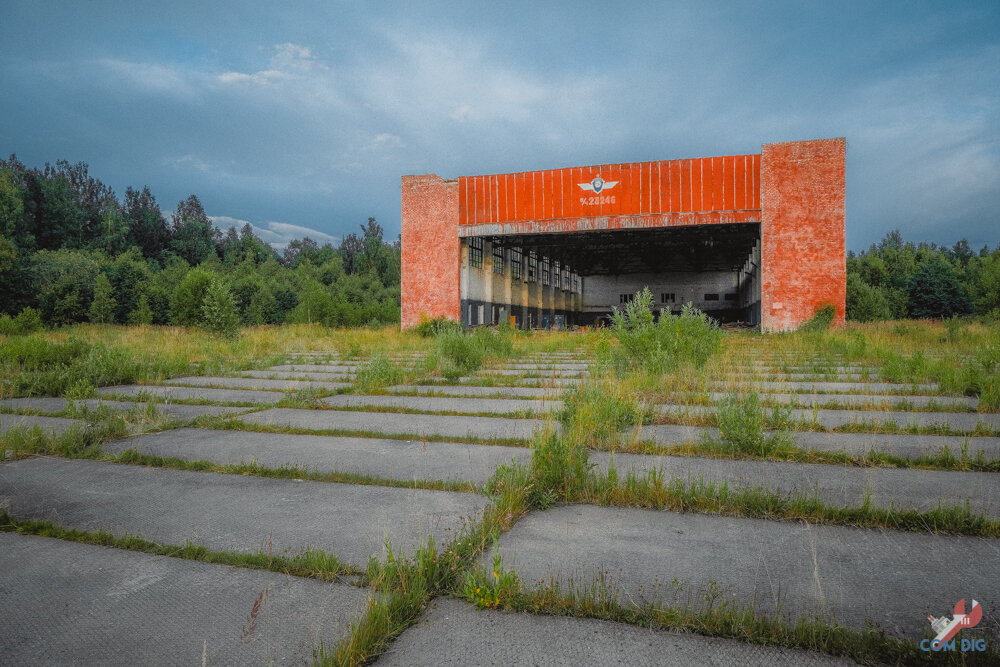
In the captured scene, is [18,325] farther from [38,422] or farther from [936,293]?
[936,293]

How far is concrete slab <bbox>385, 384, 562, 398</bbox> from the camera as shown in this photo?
257 inches

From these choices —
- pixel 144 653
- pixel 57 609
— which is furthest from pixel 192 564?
pixel 144 653

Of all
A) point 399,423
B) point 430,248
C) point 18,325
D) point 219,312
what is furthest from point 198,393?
point 430,248

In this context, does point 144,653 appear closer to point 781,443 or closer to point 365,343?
point 781,443

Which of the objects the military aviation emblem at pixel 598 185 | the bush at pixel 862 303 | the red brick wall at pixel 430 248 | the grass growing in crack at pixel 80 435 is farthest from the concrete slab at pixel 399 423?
the bush at pixel 862 303

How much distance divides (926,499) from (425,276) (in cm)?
2349

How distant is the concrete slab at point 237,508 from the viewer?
7.32ft

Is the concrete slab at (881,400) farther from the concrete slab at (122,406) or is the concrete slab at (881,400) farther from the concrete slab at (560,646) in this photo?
the concrete slab at (122,406)

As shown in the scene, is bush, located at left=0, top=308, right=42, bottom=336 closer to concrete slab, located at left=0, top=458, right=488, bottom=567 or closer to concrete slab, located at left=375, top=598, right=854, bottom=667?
concrete slab, located at left=0, top=458, right=488, bottom=567

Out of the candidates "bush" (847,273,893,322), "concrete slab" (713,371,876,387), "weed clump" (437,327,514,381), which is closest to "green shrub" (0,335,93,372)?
"weed clump" (437,327,514,381)

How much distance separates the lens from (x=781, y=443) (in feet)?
11.9

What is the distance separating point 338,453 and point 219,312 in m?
15.3

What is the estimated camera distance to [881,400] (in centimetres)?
566

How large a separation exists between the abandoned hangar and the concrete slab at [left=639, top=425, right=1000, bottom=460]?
1849 centimetres
